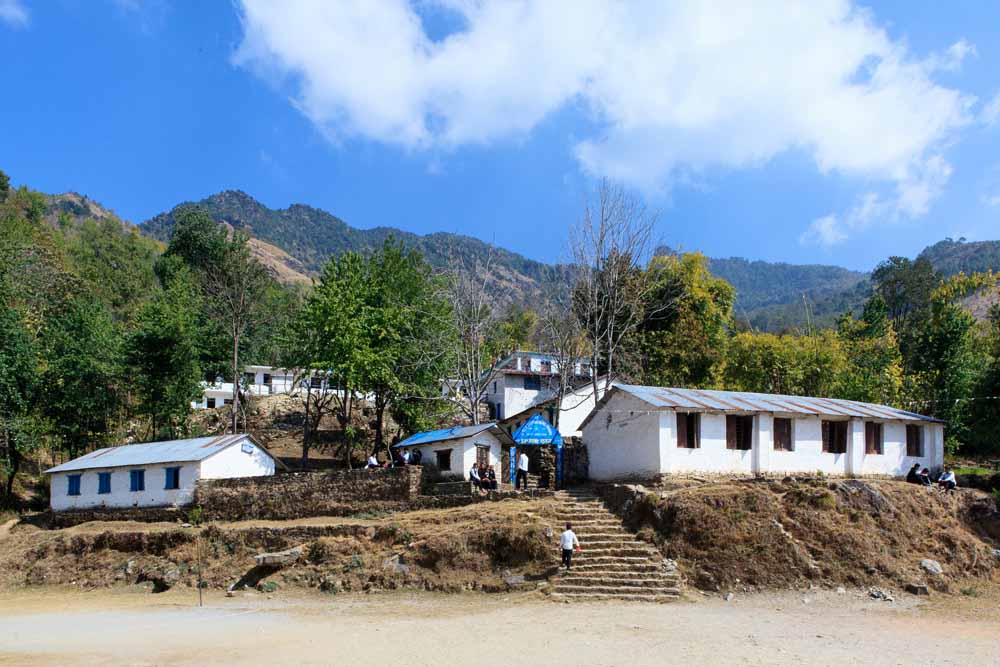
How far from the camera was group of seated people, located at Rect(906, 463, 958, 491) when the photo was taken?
28531 millimetres

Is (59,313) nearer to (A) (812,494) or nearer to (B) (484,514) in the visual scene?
(B) (484,514)

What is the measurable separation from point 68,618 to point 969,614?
25.4m

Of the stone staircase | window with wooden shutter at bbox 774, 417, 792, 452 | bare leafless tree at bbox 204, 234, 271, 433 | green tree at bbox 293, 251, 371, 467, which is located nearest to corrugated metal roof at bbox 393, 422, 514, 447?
the stone staircase

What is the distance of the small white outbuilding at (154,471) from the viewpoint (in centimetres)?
3212

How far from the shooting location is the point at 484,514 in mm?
25375

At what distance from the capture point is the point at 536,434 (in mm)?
29688

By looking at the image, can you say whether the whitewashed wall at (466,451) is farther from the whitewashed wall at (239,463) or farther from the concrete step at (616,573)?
the concrete step at (616,573)

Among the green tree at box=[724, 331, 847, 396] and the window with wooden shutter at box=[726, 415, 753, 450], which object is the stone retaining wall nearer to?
the window with wooden shutter at box=[726, 415, 753, 450]

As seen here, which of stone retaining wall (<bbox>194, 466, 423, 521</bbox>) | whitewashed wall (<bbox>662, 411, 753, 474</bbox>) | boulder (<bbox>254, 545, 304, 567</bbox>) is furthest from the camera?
stone retaining wall (<bbox>194, 466, 423, 521</bbox>)

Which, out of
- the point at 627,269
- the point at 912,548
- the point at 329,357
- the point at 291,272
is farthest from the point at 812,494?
the point at 291,272

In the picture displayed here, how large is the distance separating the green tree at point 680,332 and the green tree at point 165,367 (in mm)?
25255

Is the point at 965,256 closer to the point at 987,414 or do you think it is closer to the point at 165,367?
the point at 987,414

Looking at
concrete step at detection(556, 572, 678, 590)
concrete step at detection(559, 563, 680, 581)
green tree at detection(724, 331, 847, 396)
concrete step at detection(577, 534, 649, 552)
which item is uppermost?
green tree at detection(724, 331, 847, 396)

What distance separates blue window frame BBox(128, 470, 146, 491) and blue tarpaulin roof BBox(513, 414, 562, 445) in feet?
53.5
